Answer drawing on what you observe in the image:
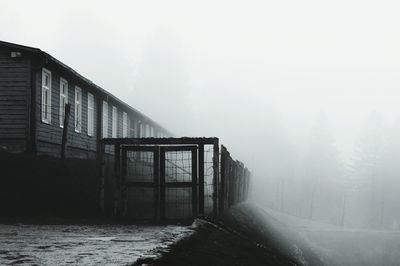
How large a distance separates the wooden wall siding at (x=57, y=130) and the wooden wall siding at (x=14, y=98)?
22.8 inches

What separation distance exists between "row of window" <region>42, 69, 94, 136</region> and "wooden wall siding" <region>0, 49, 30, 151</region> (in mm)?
1132

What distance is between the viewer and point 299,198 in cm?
9581

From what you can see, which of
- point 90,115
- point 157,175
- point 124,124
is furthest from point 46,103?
point 124,124

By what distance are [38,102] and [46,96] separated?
3.71 ft

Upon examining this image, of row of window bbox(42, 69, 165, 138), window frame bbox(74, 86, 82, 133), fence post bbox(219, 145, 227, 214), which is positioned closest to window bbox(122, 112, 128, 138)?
row of window bbox(42, 69, 165, 138)

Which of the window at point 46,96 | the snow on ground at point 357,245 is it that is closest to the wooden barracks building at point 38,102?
the window at point 46,96

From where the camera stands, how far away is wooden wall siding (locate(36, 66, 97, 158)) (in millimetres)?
20156

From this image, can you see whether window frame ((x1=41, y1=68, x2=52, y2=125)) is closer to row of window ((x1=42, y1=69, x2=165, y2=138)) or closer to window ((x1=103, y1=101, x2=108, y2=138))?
row of window ((x1=42, y1=69, x2=165, y2=138))

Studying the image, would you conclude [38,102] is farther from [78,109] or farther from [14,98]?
[78,109]

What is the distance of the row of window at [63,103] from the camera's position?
2075 cm

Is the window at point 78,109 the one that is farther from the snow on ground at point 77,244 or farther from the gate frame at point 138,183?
the snow on ground at point 77,244

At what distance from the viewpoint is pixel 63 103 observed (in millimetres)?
22922

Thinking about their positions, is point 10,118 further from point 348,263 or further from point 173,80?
point 173,80

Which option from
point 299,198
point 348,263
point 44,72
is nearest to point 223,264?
point 44,72
